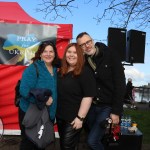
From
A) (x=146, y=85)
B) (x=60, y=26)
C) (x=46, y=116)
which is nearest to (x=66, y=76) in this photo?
(x=46, y=116)

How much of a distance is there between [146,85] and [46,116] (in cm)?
2369

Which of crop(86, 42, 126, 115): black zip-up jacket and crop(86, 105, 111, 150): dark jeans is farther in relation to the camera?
crop(86, 105, 111, 150): dark jeans

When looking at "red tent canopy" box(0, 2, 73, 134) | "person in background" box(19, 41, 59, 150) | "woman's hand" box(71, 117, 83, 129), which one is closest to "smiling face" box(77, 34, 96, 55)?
"person in background" box(19, 41, 59, 150)

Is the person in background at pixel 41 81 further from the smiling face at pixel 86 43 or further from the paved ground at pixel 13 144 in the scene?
the paved ground at pixel 13 144

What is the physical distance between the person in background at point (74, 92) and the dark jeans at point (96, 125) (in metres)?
0.39

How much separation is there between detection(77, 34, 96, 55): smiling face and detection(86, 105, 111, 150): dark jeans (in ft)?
2.26

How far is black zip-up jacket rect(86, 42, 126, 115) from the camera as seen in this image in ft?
13.5

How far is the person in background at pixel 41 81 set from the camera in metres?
3.77

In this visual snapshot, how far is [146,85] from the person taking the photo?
26812mm

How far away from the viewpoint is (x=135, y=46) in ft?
24.1

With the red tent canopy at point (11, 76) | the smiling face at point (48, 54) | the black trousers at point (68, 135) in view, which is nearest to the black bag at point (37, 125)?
the black trousers at point (68, 135)

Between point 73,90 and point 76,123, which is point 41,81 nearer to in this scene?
point 73,90

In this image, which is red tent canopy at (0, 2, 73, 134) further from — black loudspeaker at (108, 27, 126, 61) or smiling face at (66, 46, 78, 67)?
smiling face at (66, 46, 78, 67)

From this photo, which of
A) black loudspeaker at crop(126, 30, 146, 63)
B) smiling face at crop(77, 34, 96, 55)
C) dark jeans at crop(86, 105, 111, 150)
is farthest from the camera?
black loudspeaker at crop(126, 30, 146, 63)
